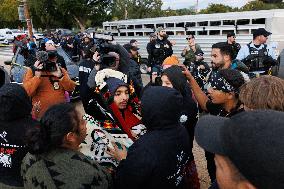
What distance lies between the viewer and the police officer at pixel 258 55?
565cm

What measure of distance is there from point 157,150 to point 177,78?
137 centimetres

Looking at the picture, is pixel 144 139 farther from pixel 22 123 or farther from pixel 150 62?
pixel 150 62

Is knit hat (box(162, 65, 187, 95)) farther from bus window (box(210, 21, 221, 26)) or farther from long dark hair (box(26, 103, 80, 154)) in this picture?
bus window (box(210, 21, 221, 26))

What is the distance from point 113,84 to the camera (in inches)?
123

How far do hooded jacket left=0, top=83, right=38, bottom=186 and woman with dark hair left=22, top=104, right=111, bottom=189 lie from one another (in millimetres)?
396

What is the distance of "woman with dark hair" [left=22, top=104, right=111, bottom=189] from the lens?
5.88ft

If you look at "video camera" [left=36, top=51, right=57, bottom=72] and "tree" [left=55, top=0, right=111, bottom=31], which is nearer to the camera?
"video camera" [left=36, top=51, right=57, bottom=72]

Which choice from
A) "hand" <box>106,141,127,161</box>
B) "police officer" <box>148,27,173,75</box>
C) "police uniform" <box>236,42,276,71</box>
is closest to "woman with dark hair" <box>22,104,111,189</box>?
"hand" <box>106,141,127,161</box>

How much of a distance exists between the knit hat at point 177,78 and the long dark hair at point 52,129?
4.73 feet

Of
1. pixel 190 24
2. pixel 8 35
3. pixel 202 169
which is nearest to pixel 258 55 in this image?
pixel 202 169

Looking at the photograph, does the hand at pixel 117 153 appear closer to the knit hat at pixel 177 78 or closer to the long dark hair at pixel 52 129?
the long dark hair at pixel 52 129

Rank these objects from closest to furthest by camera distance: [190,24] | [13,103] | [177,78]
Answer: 1. [13,103]
2. [177,78]
3. [190,24]

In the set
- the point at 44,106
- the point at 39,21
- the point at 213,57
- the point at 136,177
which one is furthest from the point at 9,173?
the point at 39,21

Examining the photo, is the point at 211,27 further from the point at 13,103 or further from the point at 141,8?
the point at 141,8
